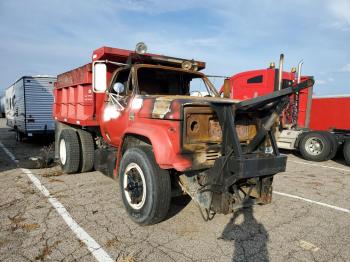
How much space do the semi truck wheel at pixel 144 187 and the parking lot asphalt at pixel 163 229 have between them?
0.22 meters

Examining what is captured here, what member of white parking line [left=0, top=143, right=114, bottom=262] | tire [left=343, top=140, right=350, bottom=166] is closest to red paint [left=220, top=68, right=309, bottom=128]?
tire [left=343, top=140, right=350, bottom=166]

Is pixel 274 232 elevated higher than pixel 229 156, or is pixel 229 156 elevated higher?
pixel 229 156

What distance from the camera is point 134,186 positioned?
414cm

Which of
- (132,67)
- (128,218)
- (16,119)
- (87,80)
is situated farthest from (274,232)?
(16,119)

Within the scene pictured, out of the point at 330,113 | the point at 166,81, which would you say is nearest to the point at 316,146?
the point at 330,113

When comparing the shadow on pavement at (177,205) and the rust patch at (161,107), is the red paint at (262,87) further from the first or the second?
the rust patch at (161,107)

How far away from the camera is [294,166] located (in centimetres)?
841

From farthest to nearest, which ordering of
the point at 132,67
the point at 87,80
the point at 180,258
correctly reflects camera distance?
the point at 87,80, the point at 132,67, the point at 180,258

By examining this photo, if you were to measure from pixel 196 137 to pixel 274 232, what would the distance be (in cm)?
168

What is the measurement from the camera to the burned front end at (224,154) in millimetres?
3529

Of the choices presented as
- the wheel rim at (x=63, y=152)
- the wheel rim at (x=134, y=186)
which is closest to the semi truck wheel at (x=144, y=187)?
the wheel rim at (x=134, y=186)

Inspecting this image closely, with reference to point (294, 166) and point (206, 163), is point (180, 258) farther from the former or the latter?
point (294, 166)

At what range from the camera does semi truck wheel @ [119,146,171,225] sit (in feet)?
12.5

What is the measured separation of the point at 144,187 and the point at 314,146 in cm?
714
